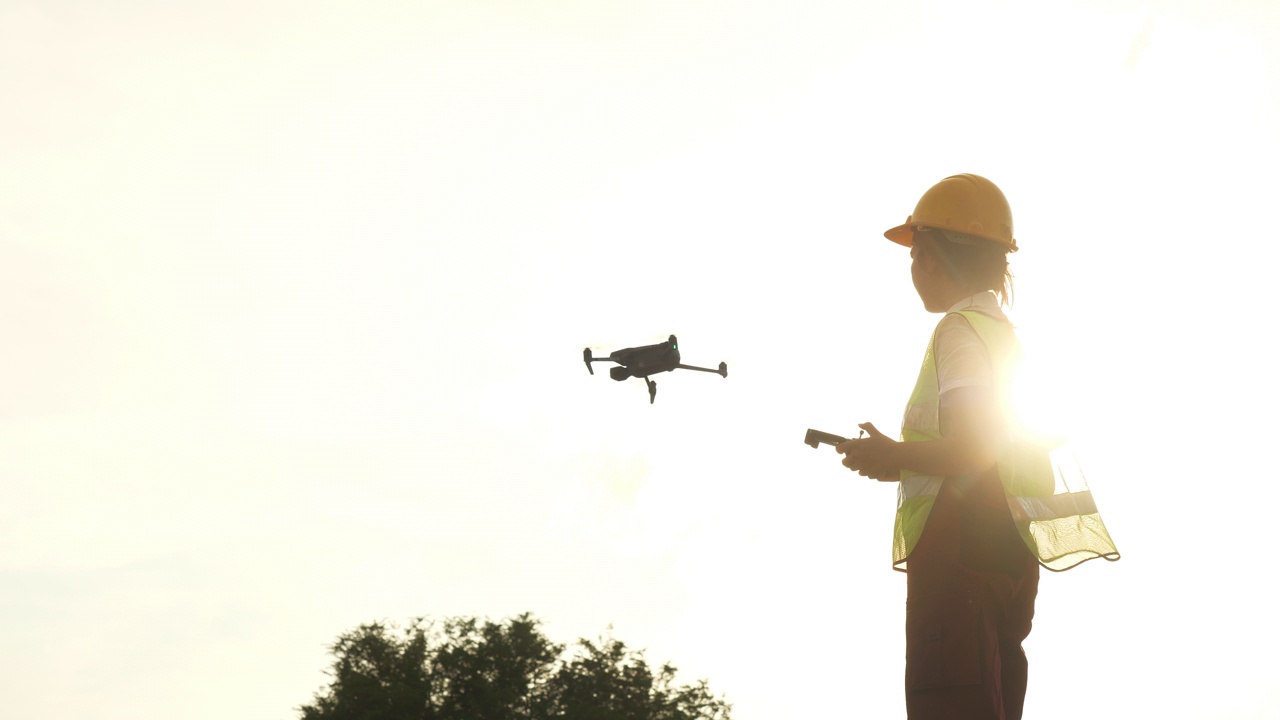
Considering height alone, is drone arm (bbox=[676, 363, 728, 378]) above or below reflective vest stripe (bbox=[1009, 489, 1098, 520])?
above

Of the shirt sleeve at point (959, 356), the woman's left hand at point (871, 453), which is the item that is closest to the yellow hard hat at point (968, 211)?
the shirt sleeve at point (959, 356)

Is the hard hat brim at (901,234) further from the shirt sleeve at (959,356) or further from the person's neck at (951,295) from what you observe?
the shirt sleeve at (959,356)

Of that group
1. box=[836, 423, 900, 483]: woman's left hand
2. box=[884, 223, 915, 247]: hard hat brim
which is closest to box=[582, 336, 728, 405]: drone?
box=[836, 423, 900, 483]: woman's left hand

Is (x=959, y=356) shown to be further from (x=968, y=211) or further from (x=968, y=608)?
(x=968, y=608)

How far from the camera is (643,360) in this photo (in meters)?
6.59

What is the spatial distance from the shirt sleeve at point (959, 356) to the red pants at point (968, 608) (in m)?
0.45

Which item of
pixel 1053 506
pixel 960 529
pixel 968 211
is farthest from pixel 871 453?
pixel 968 211

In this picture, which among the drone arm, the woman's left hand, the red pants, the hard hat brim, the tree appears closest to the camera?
the red pants

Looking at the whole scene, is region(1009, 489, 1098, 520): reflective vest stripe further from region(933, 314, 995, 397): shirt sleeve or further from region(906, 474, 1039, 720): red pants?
region(933, 314, 995, 397): shirt sleeve

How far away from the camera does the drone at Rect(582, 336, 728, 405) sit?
654 centimetres

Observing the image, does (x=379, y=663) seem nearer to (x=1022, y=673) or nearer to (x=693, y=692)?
(x=693, y=692)

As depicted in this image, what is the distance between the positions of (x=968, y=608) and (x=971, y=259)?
1.80 m

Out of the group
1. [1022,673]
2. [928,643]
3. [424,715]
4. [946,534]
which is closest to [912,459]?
[946,534]

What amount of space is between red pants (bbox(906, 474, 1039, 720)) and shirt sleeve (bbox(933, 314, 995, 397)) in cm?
45
